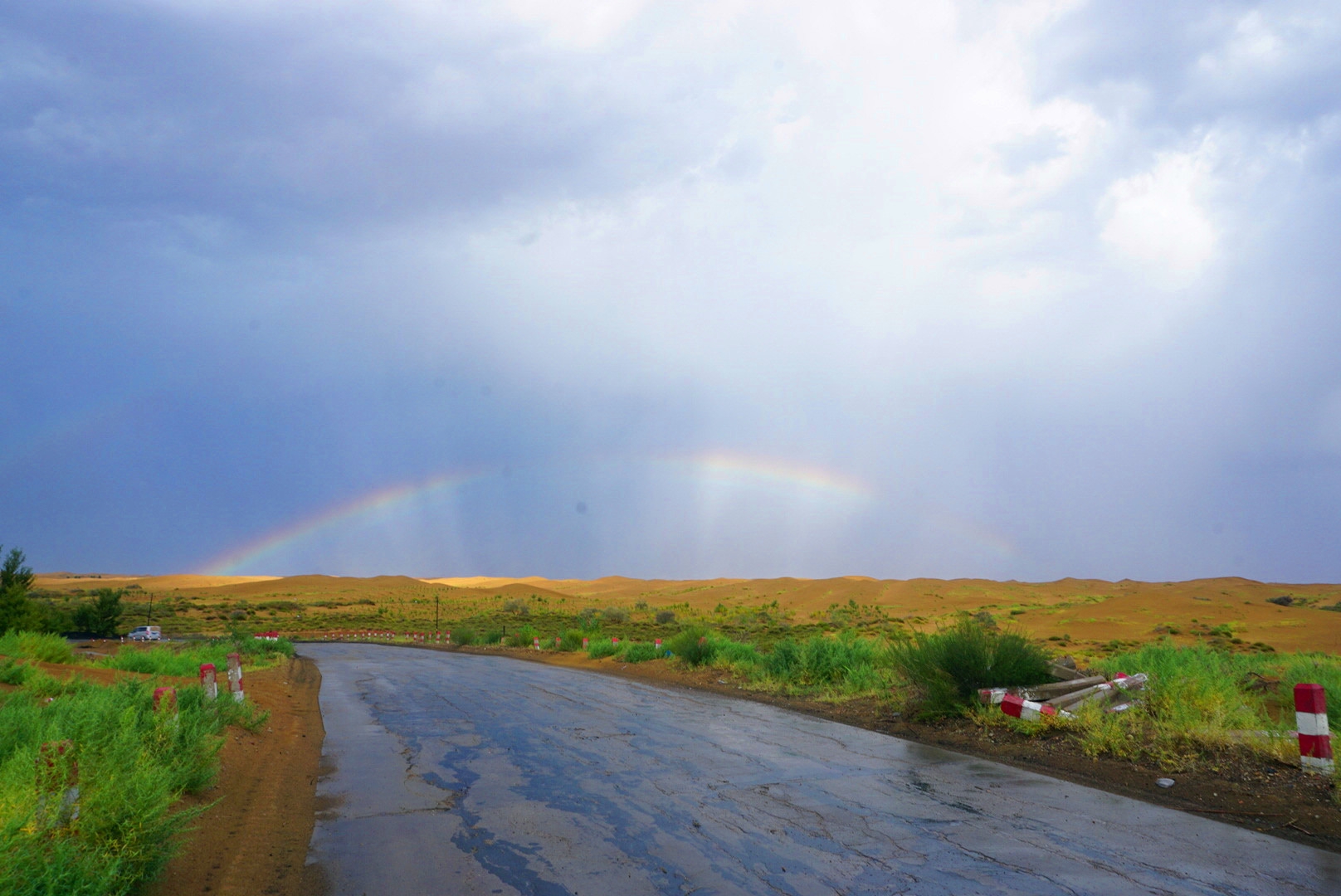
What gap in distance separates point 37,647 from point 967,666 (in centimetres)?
1989

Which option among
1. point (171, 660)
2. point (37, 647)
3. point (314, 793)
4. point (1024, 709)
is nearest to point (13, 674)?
point (37, 647)

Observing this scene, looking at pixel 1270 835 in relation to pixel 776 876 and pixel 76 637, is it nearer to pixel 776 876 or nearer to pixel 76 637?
pixel 776 876

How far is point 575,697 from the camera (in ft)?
56.1

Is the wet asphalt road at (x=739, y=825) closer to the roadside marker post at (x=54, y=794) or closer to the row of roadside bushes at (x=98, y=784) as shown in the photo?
the row of roadside bushes at (x=98, y=784)

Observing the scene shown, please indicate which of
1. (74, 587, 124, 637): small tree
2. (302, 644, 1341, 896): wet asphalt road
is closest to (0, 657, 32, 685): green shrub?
(302, 644, 1341, 896): wet asphalt road

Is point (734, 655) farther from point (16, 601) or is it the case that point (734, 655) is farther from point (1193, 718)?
point (16, 601)

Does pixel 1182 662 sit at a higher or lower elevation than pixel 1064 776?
higher

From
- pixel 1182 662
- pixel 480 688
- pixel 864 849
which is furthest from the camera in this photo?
pixel 480 688

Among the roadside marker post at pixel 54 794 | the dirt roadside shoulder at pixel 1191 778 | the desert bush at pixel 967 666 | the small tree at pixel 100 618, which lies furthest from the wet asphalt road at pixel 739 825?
the small tree at pixel 100 618

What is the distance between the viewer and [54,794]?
5012 millimetres

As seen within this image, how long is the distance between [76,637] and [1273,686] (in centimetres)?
5343

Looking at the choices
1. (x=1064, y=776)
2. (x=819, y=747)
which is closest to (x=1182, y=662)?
(x=1064, y=776)

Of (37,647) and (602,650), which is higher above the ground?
(37,647)

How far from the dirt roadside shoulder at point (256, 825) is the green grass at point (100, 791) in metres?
0.31
